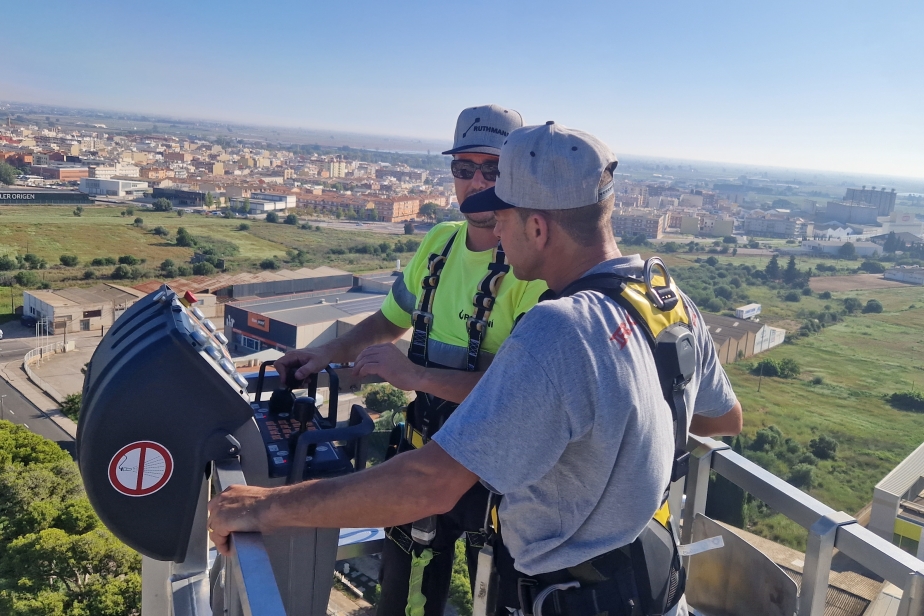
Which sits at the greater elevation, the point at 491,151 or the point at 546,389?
the point at 491,151

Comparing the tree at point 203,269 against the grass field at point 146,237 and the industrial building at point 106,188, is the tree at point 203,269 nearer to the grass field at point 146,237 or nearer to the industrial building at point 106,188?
the grass field at point 146,237

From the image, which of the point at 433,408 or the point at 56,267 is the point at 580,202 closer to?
the point at 433,408

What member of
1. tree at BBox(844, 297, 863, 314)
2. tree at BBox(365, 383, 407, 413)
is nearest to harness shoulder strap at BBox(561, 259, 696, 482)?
tree at BBox(365, 383, 407, 413)

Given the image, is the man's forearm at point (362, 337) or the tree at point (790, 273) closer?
the man's forearm at point (362, 337)

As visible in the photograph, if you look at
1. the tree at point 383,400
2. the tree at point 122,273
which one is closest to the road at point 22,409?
the tree at point 383,400

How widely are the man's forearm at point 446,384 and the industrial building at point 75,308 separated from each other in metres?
19.5

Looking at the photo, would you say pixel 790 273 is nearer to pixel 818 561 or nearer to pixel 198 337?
pixel 818 561

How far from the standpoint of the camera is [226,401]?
983 mm

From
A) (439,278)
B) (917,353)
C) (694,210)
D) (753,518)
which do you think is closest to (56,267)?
(753,518)

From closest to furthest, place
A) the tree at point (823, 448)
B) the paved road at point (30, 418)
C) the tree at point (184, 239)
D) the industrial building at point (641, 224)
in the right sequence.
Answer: the paved road at point (30, 418)
the tree at point (823, 448)
the tree at point (184, 239)
the industrial building at point (641, 224)

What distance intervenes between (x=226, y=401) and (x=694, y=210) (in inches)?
2438

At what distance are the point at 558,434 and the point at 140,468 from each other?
1.90 ft

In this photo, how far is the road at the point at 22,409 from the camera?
1195 centimetres

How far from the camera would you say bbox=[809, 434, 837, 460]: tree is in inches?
672
